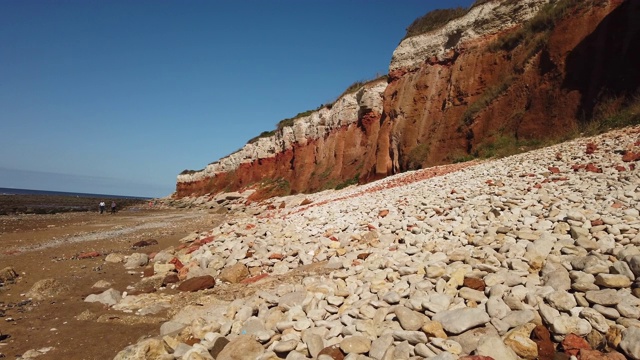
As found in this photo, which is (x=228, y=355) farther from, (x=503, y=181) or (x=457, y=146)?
(x=457, y=146)

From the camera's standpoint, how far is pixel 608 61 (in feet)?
43.3

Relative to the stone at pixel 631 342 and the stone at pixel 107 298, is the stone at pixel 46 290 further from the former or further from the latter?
the stone at pixel 631 342

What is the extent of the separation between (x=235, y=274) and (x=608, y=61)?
15473mm

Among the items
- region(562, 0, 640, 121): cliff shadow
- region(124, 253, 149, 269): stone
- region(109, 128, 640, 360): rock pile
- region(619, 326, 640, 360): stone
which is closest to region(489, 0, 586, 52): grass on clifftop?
region(562, 0, 640, 121): cliff shadow

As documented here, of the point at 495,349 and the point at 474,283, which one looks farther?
the point at 474,283

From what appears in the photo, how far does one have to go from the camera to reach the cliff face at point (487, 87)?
43.8 feet

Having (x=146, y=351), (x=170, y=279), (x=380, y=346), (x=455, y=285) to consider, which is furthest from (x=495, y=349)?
(x=170, y=279)

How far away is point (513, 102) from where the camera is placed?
16.6 m

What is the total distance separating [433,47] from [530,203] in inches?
825

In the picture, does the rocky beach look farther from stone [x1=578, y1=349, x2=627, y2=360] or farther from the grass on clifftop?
the grass on clifftop

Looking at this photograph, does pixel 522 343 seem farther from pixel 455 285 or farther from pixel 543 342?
pixel 455 285

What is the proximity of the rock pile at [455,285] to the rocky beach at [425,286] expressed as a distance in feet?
0.06

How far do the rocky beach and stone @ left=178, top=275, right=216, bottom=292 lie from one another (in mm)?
41

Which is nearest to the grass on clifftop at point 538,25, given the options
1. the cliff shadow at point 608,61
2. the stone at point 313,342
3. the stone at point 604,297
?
the cliff shadow at point 608,61
